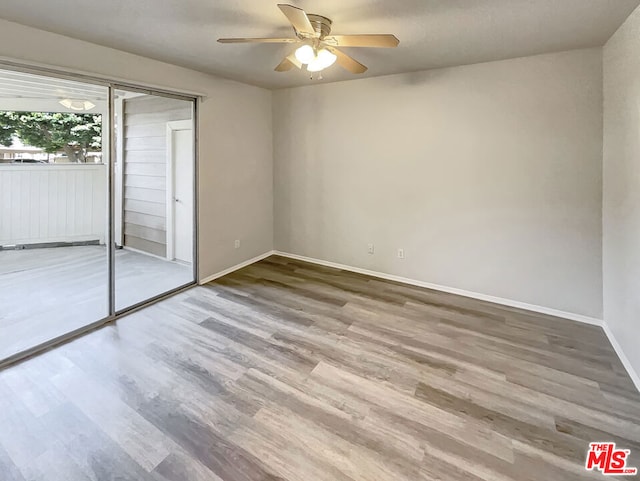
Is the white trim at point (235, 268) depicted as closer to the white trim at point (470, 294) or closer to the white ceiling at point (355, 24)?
the white trim at point (470, 294)

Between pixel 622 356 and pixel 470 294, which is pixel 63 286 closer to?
pixel 470 294

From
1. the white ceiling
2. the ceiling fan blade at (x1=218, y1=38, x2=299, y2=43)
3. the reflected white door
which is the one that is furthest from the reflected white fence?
the ceiling fan blade at (x1=218, y1=38, x2=299, y2=43)

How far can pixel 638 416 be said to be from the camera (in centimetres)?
199

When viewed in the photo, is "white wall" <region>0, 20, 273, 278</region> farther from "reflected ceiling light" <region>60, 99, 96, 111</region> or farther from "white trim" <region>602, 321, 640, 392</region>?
"white trim" <region>602, 321, 640, 392</region>

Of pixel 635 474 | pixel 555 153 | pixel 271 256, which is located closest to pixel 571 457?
pixel 635 474

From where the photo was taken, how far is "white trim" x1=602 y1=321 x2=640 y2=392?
2.30 m

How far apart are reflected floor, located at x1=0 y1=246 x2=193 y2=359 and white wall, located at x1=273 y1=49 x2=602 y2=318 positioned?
218 cm

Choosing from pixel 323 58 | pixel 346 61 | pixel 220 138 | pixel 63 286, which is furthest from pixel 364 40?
pixel 63 286

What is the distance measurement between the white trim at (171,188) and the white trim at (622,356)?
4.73 meters

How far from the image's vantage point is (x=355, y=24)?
248 centimetres

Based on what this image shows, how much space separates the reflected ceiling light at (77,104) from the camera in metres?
3.38

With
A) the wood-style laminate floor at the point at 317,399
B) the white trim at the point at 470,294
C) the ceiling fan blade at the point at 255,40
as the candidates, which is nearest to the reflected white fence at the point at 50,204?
the wood-style laminate floor at the point at 317,399

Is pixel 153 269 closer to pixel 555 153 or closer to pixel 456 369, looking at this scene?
pixel 456 369

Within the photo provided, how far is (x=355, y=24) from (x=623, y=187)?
2368 mm
